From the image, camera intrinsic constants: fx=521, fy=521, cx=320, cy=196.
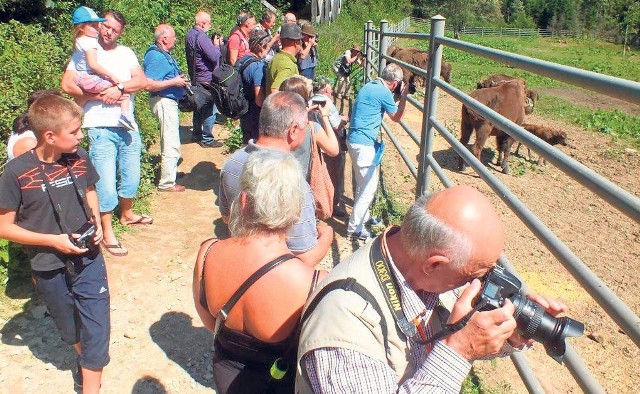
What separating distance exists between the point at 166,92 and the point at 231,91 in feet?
3.01

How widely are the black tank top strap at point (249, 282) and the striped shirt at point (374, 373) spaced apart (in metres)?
0.41

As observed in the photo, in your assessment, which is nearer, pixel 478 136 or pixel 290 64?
pixel 290 64

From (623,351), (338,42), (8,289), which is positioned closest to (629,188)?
Answer: (623,351)

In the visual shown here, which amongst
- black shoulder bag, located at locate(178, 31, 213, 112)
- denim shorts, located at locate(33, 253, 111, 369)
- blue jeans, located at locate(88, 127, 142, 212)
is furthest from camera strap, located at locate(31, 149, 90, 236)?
black shoulder bag, located at locate(178, 31, 213, 112)

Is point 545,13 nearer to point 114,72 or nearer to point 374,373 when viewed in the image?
point 114,72

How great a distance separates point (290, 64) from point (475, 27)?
55.5 m

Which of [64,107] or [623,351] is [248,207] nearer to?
[64,107]

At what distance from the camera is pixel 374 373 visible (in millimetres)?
1381

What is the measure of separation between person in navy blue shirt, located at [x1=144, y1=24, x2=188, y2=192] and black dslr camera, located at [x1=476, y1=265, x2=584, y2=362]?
439 cm

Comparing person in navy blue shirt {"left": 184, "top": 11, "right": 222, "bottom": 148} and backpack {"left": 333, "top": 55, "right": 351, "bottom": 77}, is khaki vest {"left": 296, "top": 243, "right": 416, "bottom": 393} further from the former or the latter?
backpack {"left": 333, "top": 55, "right": 351, "bottom": 77}

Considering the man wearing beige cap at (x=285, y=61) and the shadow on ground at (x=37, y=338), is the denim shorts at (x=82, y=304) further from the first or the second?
the man wearing beige cap at (x=285, y=61)

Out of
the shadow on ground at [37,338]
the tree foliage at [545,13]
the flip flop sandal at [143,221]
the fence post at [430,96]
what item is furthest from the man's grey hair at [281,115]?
the tree foliage at [545,13]

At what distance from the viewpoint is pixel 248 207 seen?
1.90m

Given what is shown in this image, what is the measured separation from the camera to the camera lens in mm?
1482
